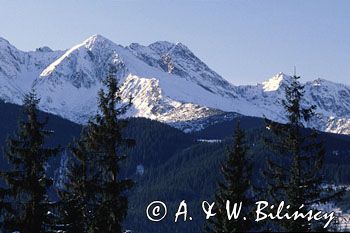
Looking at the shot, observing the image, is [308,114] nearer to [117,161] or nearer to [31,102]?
[117,161]

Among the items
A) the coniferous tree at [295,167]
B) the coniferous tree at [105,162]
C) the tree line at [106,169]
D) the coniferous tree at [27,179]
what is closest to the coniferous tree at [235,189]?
the tree line at [106,169]

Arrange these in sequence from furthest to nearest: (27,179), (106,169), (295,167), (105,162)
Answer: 1. (27,179)
2. (106,169)
3. (105,162)
4. (295,167)

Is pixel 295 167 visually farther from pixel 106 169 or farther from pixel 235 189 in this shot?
pixel 106 169

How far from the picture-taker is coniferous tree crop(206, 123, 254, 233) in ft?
133

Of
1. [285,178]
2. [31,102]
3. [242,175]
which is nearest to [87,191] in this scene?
[31,102]

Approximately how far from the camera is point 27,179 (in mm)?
41844

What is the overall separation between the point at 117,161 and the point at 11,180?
256 inches

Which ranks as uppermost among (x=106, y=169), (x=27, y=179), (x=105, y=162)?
(x=105, y=162)

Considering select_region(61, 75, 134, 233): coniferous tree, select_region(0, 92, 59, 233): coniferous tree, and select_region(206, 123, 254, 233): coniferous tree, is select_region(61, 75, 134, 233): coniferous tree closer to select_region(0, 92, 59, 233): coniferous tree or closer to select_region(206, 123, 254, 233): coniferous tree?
select_region(0, 92, 59, 233): coniferous tree

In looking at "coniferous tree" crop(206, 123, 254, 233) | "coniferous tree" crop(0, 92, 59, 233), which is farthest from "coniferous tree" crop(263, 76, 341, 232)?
"coniferous tree" crop(0, 92, 59, 233)

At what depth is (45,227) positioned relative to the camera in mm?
43938

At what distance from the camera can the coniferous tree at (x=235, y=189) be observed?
133ft

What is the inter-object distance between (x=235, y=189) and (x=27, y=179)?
12.3 meters

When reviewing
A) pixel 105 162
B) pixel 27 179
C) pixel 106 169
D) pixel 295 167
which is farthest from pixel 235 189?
pixel 27 179
